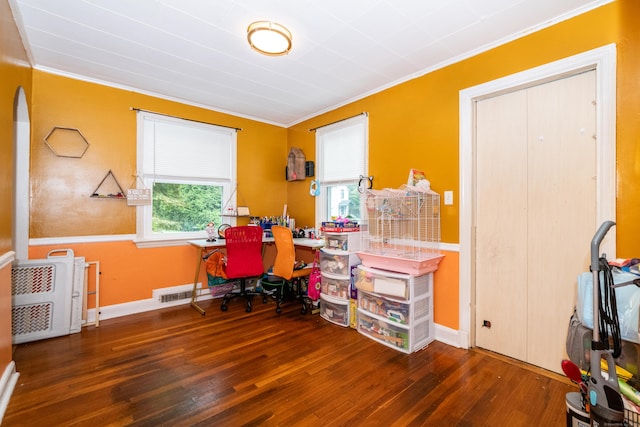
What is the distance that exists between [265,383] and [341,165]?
2.71 meters

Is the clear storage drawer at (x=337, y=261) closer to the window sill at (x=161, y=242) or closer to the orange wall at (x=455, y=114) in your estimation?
the orange wall at (x=455, y=114)

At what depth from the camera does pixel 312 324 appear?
10.1 ft

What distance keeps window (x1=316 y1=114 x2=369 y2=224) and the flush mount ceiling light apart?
1.47m

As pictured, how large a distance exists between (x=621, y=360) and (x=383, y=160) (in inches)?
94.4

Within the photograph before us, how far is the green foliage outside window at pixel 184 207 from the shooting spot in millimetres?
3635

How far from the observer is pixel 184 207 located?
151 inches

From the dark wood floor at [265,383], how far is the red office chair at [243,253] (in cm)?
66

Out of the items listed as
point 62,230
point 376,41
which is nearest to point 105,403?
point 62,230

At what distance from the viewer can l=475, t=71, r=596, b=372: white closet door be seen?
6.76 feet

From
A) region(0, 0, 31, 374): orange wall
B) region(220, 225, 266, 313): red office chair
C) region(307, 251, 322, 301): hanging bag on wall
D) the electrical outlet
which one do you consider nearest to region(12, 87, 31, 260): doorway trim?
region(0, 0, 31, 374): orange wall

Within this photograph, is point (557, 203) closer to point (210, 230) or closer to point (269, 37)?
point (269, 37)

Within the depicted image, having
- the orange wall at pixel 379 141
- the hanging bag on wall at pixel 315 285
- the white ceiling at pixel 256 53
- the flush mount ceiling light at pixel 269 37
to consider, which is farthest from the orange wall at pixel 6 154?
the hanging bag on wall at pixel 315 285

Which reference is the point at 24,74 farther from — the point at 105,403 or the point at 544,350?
the point at 544,350

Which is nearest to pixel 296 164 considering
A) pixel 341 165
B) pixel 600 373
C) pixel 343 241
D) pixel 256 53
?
pixel 341 165
